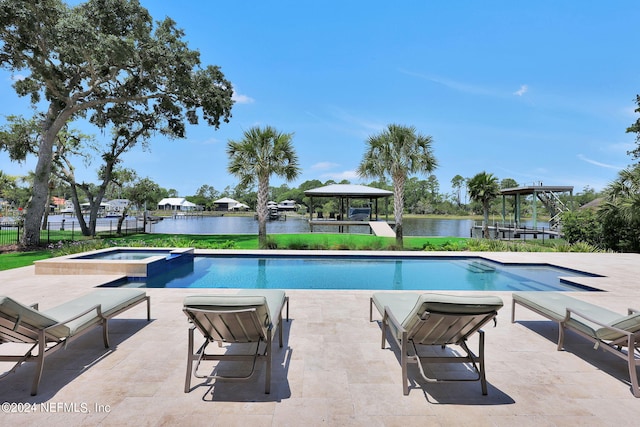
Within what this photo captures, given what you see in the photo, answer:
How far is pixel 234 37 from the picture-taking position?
49.2 ft

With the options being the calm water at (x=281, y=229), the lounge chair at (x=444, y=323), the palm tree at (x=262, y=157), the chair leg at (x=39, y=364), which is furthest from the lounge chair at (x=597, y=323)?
the calm water at (x=281, y=229)

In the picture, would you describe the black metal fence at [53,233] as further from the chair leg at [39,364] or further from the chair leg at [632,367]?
the chair leg at [632,367]

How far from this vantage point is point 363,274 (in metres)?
8.71

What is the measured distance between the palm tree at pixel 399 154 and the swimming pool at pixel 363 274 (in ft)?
11.5

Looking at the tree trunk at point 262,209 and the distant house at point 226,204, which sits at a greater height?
the distant house at point 226,204

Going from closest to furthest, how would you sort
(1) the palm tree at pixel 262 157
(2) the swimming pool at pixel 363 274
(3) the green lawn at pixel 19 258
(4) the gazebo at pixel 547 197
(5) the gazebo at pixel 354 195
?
(2) the swimming pool at pixel 363 274, (3) the green lawn at pixel 19 258, (1) the palm tree at pixel 262 157, (5) the gazebo at pixel 354 195, (4) the gazebo at pixel 547 197

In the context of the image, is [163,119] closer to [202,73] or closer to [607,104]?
[202,73]

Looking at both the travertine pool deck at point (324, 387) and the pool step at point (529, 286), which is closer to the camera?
the travertine pool deck at point (324, 387)

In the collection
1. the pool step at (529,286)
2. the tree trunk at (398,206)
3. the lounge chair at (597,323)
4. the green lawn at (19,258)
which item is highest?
the tree trunk at (398,206)

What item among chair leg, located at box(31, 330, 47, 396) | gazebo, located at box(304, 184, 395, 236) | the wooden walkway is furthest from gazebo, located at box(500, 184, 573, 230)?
chair leg, located at box(31, 330, 47, 396)

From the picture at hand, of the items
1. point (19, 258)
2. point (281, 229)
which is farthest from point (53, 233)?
point (281, 229)

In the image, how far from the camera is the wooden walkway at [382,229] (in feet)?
56.7

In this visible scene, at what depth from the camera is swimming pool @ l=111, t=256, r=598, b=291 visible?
24.5 ft

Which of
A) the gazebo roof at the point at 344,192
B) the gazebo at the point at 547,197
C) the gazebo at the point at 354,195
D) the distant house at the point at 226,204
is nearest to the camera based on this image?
the gazebo at the point at 354,195
